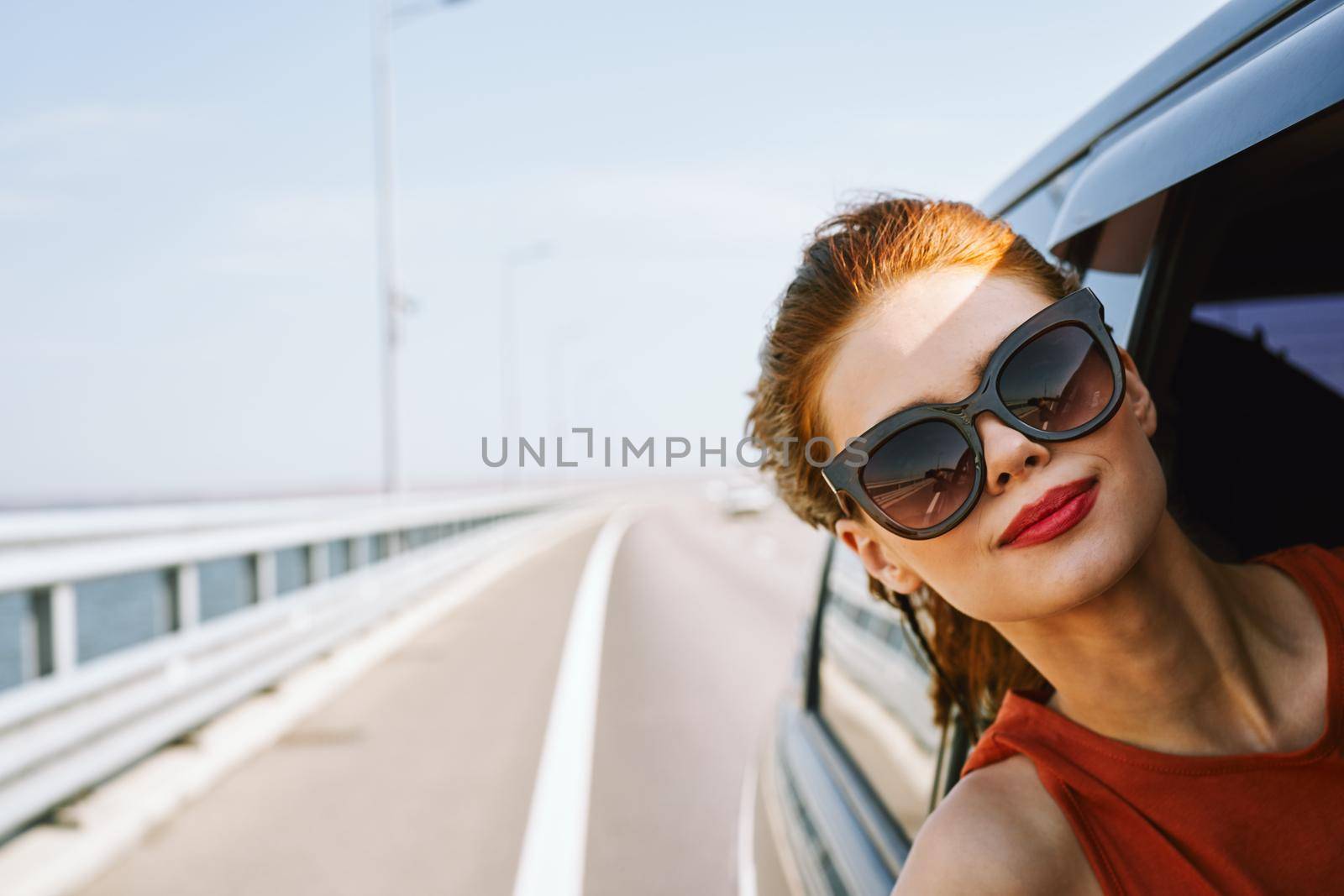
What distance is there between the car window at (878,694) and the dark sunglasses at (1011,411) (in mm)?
691

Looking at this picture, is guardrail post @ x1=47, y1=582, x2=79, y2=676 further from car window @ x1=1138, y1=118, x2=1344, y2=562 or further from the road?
car window @ x1=1138, y1=118, x2=1344, y2=562

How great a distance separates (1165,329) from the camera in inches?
81.4

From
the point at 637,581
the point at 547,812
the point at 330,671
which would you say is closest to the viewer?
the point at 547,812

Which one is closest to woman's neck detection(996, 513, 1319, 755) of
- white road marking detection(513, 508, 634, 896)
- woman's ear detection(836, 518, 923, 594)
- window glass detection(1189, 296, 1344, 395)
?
woman's ear detection(836, 518, 923, 594)

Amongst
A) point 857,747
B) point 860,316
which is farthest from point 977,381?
point 857,747

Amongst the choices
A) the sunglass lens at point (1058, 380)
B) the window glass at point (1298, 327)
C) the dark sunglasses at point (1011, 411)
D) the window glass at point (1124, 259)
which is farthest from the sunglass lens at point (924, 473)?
the window glass at point (1298, 327)

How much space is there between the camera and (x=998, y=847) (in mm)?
1385

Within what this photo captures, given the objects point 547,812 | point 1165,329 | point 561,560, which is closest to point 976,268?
point 1165,329

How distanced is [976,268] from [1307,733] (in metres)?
0.84

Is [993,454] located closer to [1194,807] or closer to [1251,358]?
[1194,807]

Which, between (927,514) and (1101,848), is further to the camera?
(927,514)

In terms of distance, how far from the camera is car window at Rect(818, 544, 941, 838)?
2379mm

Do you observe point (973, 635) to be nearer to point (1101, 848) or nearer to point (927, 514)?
point (927, 514)

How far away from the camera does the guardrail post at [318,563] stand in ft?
36.9
